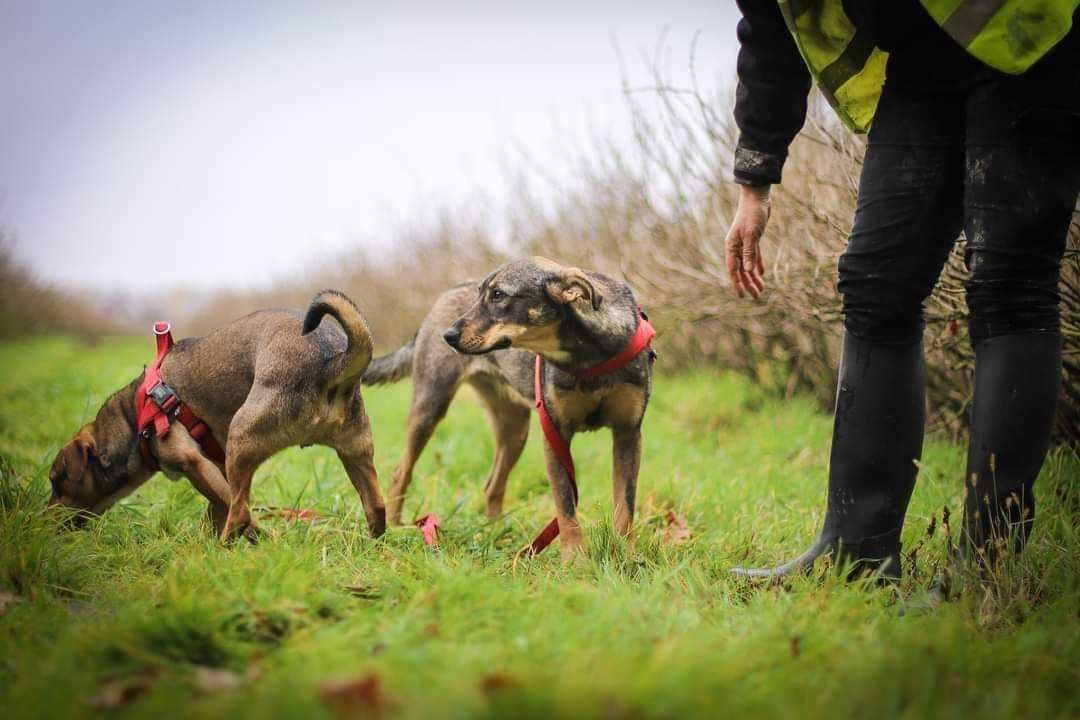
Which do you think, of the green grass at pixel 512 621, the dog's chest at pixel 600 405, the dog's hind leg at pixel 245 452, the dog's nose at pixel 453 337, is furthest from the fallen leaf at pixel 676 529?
the dog's hind leg at pixel 245 452

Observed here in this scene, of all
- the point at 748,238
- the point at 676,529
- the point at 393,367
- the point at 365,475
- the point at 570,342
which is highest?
the point at 748,238

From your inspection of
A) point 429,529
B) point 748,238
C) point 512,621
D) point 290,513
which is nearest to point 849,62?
point 748,238

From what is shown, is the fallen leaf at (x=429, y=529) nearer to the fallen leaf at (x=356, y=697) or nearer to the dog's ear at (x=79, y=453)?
the dog's ear at (x=79, y=453)

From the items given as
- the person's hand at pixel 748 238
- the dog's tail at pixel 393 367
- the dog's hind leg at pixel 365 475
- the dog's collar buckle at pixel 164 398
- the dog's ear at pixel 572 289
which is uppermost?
the person's hand at pixel 748 238

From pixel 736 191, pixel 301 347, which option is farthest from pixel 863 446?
pixel 736 191

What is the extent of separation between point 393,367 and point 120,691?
3337 mm

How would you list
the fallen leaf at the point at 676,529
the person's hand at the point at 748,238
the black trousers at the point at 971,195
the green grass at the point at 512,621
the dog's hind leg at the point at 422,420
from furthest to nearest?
the dog's hind leg at the point at 422,420
the fallen leaf at the point at 676,529
the person's hand at the point at 748,238
the black trousers at the point at 971,195
the green grass at the point at 512,621

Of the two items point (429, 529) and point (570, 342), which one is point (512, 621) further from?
point (570, 342)

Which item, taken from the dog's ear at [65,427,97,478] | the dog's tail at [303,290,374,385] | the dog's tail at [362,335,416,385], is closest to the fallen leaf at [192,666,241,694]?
the dog's tail at [303,290,374,385]

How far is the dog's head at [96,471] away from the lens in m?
3.66

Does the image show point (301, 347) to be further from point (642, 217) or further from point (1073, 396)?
point (642, 217)

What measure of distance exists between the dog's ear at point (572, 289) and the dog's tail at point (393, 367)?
1.56 meters

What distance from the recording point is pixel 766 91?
3.00 metres

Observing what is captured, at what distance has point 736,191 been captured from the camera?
6.08 metres
